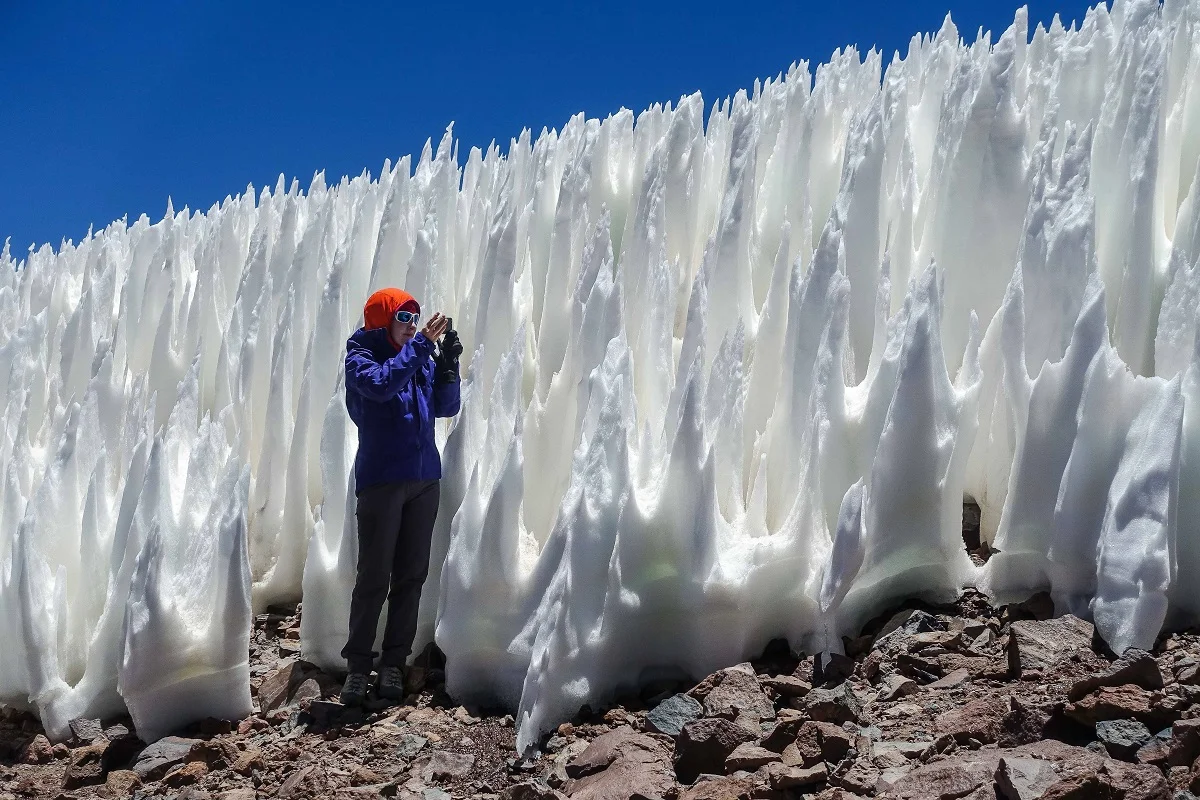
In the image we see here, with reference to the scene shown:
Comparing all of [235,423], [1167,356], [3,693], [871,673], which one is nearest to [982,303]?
[1167,356]

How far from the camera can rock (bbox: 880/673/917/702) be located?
4.11 metres

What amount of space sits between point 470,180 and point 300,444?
2.77 m

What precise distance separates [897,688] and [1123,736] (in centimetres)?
87

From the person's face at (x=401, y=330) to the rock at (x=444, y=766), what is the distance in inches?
76.9

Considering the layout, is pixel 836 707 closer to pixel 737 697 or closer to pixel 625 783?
pixel 737 697

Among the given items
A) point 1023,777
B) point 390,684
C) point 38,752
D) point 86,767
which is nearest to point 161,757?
point 86,767

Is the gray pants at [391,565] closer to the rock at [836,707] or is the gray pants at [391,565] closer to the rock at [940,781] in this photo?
the rock at [836,707]

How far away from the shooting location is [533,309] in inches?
279

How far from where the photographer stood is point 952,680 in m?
4.09

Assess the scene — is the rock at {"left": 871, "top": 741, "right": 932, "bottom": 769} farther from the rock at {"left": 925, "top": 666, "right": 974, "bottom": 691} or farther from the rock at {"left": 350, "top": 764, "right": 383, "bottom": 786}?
the rock at {"left": 350, "top": 764, "right": 383, "bottom": 786}

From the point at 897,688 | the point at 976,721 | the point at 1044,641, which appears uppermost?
the point at 1044,641

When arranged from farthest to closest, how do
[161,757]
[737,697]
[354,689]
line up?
[161,757] < [354,689] < [737,697]

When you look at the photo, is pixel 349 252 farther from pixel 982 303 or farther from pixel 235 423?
pixel 982 303

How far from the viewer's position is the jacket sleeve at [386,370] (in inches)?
201
